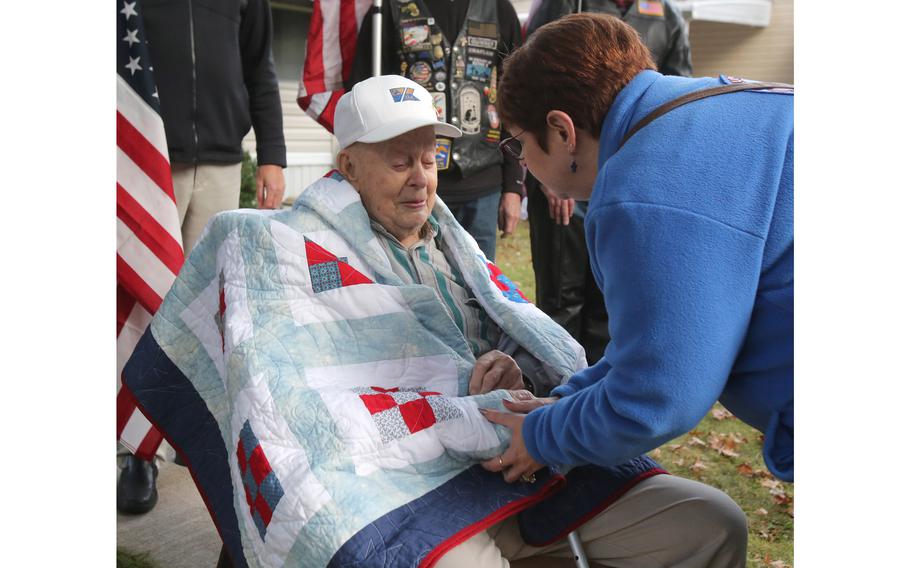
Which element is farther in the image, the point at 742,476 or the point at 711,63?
the point at 711,63

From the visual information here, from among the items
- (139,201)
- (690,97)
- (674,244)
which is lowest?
(139,201)

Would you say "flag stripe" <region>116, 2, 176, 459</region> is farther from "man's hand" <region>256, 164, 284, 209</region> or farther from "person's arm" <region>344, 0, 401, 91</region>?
"person's arm" <region>344, 0, 401, 91</region>

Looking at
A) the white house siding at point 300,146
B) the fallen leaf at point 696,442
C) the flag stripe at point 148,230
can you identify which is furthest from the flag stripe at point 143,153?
the white house siding at point 300,146

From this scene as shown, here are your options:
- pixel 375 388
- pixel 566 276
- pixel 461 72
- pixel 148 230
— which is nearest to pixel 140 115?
pixel 148 230

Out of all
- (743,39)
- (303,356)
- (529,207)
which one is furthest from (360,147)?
(743,39)

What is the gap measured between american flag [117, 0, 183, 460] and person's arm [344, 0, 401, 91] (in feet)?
3.40

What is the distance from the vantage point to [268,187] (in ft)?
12.9

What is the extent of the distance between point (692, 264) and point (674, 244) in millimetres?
48

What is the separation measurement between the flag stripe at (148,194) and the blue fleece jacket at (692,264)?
7.64 ft

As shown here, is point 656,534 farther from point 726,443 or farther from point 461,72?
point 726,443

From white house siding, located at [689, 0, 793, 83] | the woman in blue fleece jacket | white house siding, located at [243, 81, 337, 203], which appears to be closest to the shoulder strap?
the woman in blue fleece jacket

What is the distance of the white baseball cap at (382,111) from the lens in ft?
8.46

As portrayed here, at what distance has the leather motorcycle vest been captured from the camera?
3988 mm
